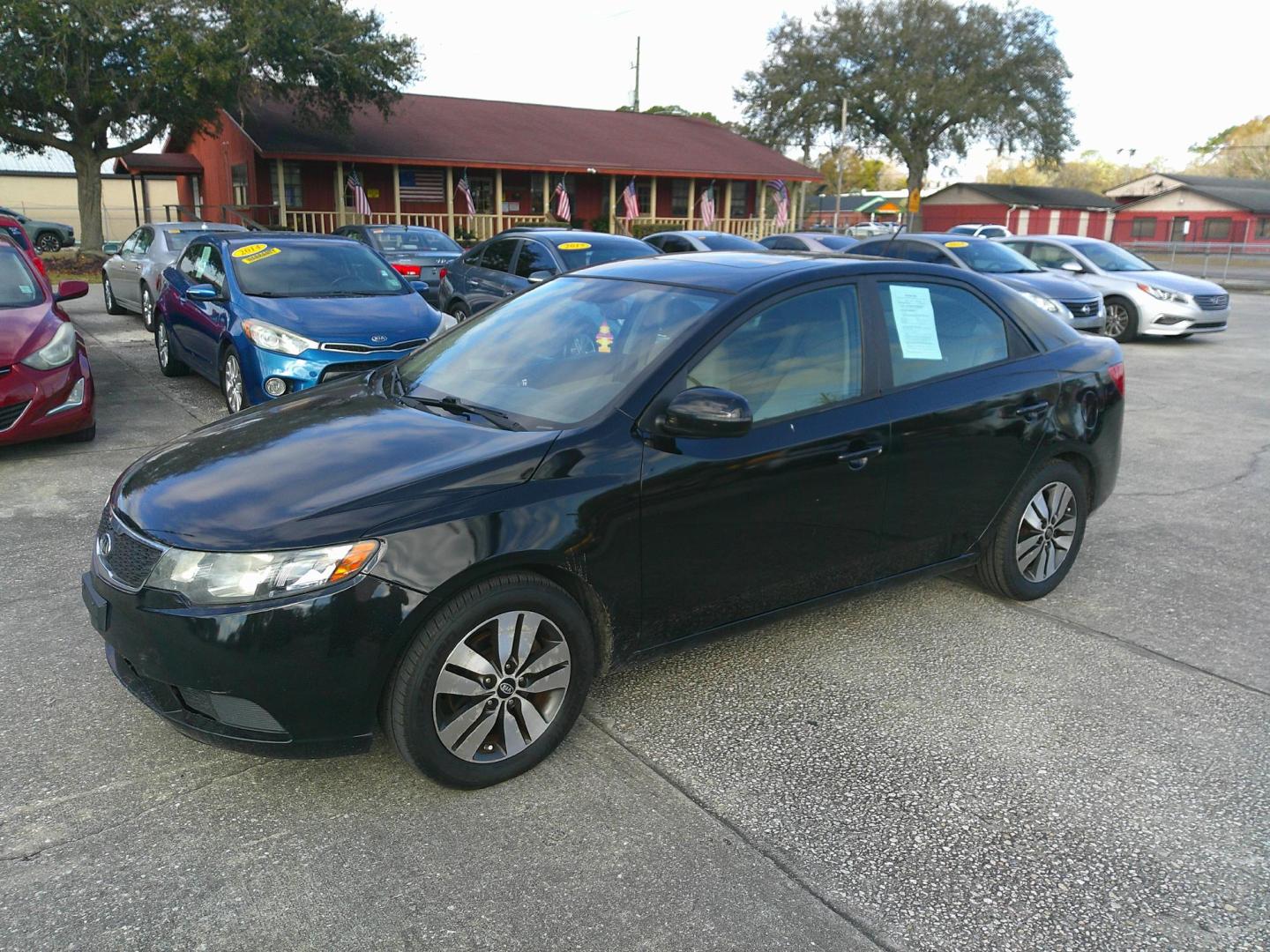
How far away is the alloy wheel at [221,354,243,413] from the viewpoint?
801 cm

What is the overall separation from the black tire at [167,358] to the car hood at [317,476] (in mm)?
7024

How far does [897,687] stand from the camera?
401 centimetres

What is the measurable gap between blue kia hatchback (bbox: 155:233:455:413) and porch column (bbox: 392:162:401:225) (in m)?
22.3

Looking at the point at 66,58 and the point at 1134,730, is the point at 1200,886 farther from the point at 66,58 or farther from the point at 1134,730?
the point at 66,58

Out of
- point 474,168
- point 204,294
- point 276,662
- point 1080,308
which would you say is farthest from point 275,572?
point 474,168

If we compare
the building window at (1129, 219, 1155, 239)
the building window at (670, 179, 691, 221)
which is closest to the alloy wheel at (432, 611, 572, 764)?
the building window at (670, 179, 691, 221)

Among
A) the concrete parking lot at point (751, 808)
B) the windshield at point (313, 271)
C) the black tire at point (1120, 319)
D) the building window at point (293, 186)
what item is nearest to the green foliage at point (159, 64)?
the building window at point (293, 186)

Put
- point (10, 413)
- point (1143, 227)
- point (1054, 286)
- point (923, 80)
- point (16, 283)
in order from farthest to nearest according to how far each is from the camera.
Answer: point (1143, 227), point (923, 80), point (1054, 286), point (16, 283), point (10, 413)

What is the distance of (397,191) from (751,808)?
31.0 m

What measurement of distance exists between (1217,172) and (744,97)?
2554 inches

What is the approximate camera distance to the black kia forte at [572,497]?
2.95m

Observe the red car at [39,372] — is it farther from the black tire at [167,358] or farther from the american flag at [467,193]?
the american flag at [467,193]

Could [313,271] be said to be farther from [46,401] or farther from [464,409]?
[464,409]

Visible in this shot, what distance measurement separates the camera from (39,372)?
6918 mm
